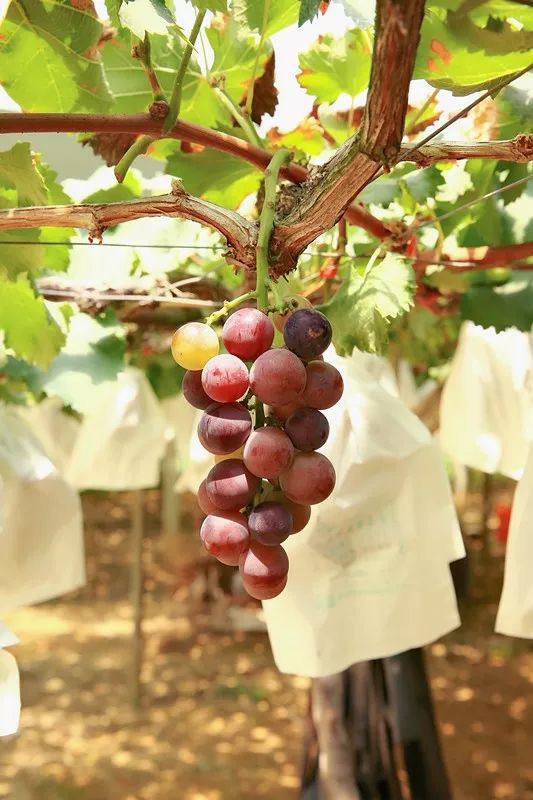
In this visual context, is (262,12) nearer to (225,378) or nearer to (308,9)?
(308,9)

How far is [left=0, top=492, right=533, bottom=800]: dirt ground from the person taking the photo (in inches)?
107

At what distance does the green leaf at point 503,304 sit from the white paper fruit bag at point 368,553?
234 mm

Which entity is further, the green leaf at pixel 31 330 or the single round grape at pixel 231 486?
the green leaf at pixel 31 330

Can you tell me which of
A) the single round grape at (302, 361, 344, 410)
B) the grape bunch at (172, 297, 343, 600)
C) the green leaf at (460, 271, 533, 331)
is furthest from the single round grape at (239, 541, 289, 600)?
the green leaf at (460, 271, 533, 331)

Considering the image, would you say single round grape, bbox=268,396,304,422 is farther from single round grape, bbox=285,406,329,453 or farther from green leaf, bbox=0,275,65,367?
green leaf, bbox=0,275,65,367

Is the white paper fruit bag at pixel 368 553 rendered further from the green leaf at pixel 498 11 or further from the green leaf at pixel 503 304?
the green leaf at pixel 498 11

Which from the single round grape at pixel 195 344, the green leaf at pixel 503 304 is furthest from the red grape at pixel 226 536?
the green leaf at pixel 503 304

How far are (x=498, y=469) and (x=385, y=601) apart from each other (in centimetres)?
58

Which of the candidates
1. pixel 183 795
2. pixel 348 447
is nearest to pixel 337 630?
pixel 348 447

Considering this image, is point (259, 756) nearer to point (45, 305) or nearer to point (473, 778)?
point (473, 778)

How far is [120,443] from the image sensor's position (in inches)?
88.9

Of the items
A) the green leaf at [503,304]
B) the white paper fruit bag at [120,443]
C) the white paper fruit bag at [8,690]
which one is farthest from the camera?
the white paper fruit bag at [120,443]

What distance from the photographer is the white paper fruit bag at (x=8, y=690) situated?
2.94ft

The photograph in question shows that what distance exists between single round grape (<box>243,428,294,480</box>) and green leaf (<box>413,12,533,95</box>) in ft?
1.08
